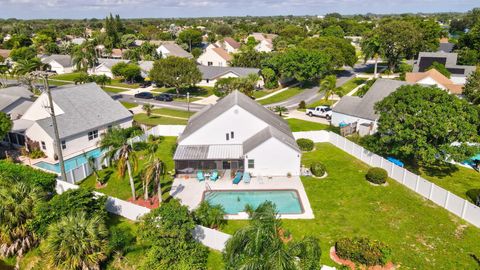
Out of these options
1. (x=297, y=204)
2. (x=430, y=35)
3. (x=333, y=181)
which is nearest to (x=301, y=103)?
(x=333, y=181)

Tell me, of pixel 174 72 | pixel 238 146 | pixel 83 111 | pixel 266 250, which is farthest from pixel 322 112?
pixel 266 250

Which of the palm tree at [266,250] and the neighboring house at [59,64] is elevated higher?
the palm tree at [266,250]

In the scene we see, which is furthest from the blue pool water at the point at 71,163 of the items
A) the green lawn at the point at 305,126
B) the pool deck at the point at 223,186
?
the green lawn at the point at 305,126

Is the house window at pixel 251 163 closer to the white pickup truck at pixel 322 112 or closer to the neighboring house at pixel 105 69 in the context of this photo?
the white pickup truck at pixel 322 112

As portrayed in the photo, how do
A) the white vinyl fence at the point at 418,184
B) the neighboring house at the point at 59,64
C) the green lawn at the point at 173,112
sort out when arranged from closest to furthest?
1. the white vinyl fence at the point at 418,184
2. the green lawn at the point at 173,112
3. the neighboring house at the point at 59,64

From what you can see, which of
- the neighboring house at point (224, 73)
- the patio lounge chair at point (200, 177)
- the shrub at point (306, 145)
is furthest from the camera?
the neighboring house at point (224, 73)

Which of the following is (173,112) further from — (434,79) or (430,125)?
(434,79)
